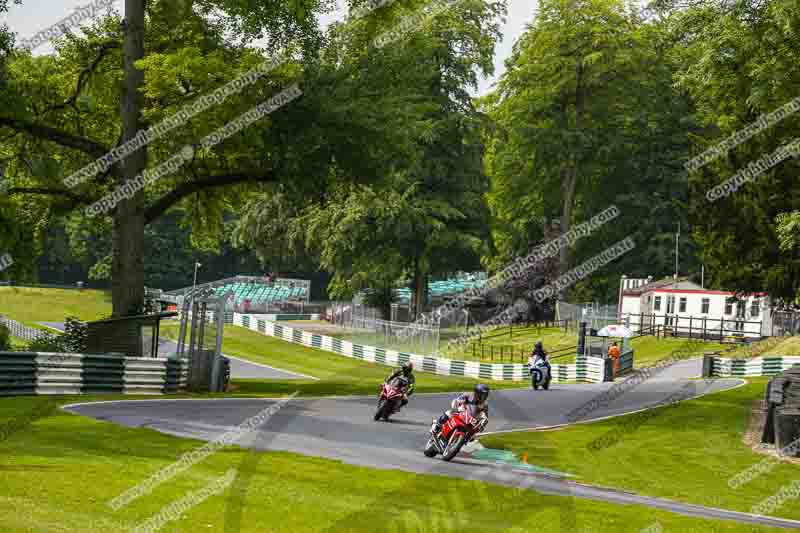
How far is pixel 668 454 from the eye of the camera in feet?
75.1

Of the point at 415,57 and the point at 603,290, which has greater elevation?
the point at 415,57

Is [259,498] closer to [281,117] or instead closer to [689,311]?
[281,117]

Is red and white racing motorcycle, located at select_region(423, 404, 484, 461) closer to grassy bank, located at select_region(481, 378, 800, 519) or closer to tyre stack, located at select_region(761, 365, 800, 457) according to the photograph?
grassy bank, located at select_region(481, 378, 800, 519)

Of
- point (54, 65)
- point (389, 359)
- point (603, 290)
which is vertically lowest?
point (389, 359)

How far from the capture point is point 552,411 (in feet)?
98.8

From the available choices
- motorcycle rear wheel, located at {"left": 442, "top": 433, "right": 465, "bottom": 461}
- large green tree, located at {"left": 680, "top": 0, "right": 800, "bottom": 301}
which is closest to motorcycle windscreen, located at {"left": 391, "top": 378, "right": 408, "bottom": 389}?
motorcycle rear wheel, located at {"left": 442, "top": 433, "right": 465, "bottom": 461}

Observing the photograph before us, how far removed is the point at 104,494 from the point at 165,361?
51.1ft

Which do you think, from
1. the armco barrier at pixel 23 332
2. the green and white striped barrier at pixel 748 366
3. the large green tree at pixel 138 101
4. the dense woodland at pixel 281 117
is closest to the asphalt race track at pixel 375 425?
the dense woodland at pixel 281 117

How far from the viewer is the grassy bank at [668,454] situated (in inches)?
708

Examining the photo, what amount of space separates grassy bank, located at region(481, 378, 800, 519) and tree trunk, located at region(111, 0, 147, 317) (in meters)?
13.7

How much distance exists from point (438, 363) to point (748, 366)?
612 inches

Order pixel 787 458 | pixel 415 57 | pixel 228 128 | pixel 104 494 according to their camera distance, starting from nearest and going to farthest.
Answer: pixel 104 494 → pixel 787 458 → pixel 228 128 → pixel 415 57

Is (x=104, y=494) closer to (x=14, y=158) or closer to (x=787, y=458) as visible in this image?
(x=787, y=458)

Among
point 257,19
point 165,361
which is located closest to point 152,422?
point 165,361
